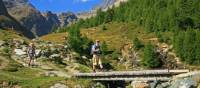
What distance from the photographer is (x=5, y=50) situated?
73000 millimetres

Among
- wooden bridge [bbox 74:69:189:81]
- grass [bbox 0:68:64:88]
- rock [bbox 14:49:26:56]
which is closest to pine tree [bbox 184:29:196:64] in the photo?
rock [bbox 14:49:26:56]

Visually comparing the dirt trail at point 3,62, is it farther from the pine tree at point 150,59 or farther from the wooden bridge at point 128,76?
the pine tree at point 150,59

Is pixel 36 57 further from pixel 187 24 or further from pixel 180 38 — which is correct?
pixel 187 24

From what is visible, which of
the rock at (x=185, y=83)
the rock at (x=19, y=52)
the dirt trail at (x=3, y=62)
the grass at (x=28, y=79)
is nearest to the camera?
the rock at (x=185, y=83)

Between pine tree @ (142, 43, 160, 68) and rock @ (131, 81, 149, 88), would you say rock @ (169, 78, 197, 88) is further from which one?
pine tree @ (142, 43, 160, 68)

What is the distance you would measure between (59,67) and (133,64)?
8662 centimetres

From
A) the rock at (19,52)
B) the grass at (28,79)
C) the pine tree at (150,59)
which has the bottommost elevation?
the pine tree at (150,59)

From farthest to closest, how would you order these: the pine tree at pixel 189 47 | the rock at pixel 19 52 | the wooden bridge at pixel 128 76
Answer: the pine tree at pixel 189 47, the rock at pixel 19 52, the wooden bridge at pixel 128 76

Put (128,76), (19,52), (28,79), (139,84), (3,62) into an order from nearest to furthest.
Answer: (139,84)
(28,79)
(128,76)
(3,62)
(19,52)

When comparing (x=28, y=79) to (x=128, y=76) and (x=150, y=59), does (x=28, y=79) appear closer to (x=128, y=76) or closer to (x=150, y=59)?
(x=128, y=76)

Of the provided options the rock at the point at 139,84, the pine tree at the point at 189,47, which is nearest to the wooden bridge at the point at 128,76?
the rock at the point at 139,84

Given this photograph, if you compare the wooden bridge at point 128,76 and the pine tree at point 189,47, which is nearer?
the wooden bridge at point 128,76

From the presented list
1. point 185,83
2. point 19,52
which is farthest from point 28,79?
point 19,52

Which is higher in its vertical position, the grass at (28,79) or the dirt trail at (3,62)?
the dirt trail at (3,62)
